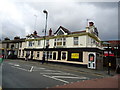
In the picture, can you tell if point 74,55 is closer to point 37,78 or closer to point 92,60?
point 92,60

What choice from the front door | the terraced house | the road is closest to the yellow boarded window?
the terraced house

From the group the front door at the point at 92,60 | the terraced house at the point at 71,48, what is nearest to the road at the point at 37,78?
the front door at the point at 92,60

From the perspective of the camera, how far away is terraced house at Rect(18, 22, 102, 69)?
1894 centimetres

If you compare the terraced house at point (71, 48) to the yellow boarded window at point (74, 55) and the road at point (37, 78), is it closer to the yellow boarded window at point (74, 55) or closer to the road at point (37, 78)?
the yellow boarded window at point (74, 55)

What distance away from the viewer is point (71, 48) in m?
21.0

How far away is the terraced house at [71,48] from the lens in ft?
62.1

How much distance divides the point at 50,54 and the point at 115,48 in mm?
15804

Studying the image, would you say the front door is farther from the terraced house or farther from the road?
the road

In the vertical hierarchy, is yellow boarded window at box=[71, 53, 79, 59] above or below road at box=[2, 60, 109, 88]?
above

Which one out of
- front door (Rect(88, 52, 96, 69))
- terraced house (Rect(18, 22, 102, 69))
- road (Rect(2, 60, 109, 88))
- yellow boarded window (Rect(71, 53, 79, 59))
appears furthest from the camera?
yellow boarded window (Rect(71, 53, 79, 59))

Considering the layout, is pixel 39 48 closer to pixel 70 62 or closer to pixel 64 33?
pixel 64 33

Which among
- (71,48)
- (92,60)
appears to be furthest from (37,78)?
(71,48)

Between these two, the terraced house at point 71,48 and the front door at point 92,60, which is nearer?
the front door at point 92,60

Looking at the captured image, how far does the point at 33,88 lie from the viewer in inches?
265
